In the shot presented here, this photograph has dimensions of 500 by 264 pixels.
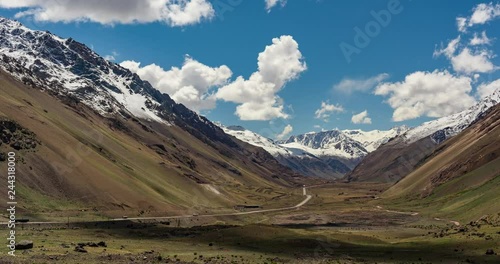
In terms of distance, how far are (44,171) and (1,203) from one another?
35.5m

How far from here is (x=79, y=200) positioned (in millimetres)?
143000

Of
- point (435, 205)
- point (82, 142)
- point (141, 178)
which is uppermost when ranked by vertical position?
point (82, 142)

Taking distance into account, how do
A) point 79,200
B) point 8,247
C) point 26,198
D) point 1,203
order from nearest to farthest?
point 8,247, point 1,203, point 26,198, point 79,200

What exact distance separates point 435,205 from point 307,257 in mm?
131101

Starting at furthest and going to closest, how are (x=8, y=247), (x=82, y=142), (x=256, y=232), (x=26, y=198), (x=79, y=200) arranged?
(x=82, y=142), (x=79, y=200), (x=26, y=198), (x=256, y=232), (x=8, y=247)

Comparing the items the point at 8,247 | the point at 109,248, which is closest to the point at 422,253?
the point at 109,248

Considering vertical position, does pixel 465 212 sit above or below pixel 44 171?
below

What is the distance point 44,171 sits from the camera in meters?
145

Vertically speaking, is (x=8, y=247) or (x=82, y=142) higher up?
(x=82, y=142)

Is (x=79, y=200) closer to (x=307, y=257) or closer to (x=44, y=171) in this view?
(x=44, y=171)

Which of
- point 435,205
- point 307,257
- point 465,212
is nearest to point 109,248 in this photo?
point 307,257

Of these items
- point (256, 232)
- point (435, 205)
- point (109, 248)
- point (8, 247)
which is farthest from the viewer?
point (435, 205)

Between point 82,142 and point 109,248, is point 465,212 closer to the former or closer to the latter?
point 109,248

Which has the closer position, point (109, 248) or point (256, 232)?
point (109, 248)
